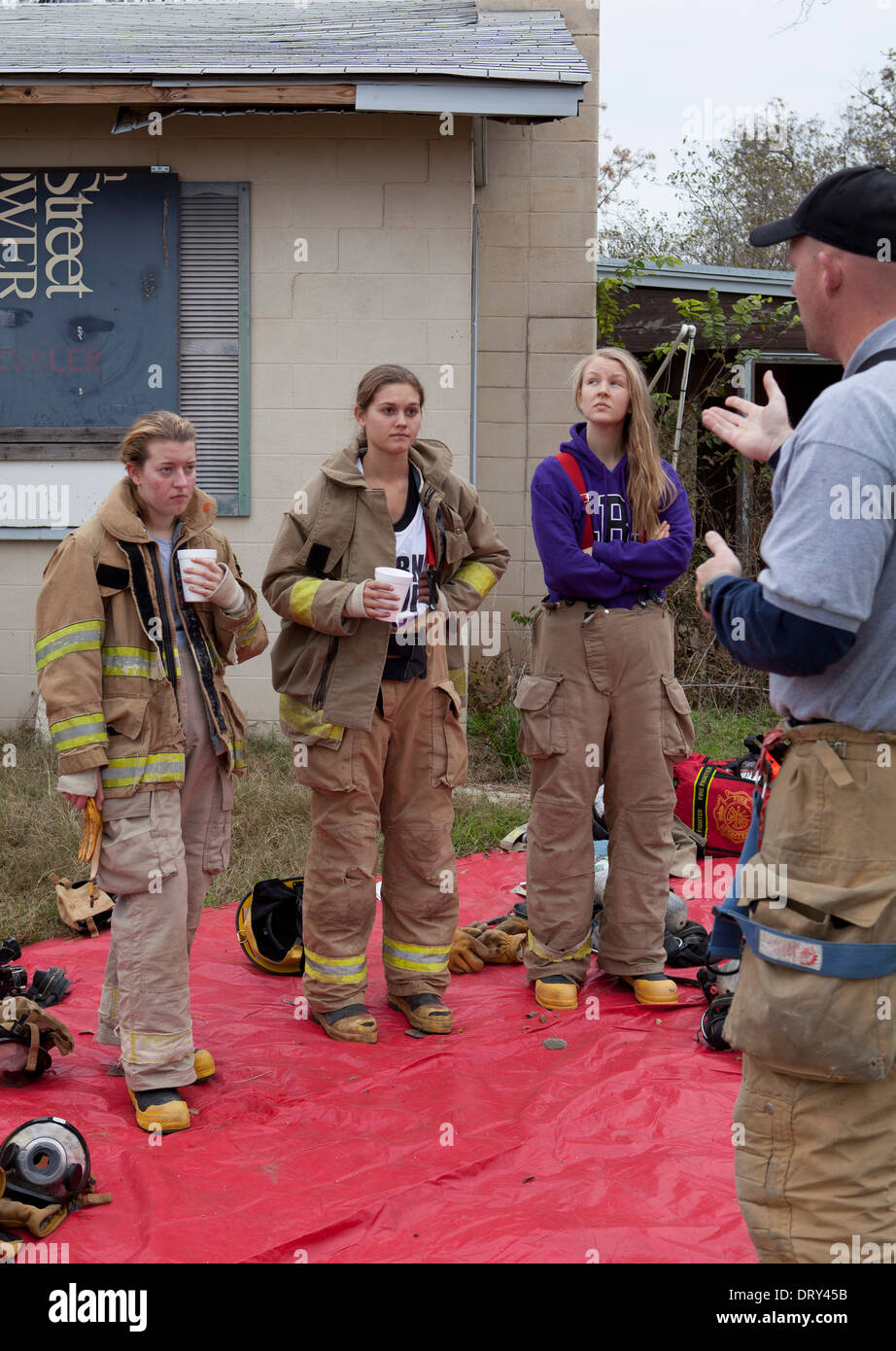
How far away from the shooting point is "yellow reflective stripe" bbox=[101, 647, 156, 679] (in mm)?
3965

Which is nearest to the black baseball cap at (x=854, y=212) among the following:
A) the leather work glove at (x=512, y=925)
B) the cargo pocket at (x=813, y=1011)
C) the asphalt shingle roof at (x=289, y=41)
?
the cargo pocket at (x=813, y=1011)

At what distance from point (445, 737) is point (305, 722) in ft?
1.72

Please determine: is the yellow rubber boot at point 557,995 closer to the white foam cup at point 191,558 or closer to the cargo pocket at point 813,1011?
the white foam cup at point 191,558

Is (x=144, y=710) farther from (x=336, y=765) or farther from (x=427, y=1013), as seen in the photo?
(x=427, y=1013)

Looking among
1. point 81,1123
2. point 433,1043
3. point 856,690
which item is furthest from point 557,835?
point 856,690

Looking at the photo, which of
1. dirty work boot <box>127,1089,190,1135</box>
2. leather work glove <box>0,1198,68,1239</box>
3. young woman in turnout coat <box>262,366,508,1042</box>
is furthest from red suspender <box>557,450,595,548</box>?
leather work glove <box>0,1198,68,1239</box>

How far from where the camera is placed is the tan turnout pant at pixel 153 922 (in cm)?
392

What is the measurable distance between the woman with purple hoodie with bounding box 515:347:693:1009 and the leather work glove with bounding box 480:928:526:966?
1.36ft

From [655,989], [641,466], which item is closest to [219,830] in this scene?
[655,989]

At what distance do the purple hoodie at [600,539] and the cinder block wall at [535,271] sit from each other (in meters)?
4.98

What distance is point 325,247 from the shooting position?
848cm

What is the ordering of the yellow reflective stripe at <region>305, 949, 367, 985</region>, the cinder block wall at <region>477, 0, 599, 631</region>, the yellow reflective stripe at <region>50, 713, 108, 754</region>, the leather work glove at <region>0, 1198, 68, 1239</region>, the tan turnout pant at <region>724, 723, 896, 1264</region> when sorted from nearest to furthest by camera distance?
the tan turnout pant at <region>724, 723, 896, 1264</region> < the leather work glove at <region>0, 1198, 68, 1239</region> < the yellow reflective stripe at <region>50, 713, 108, 754</region> < the yellow reflective stripe at <region>305, 949, 367, 985</region> < the cinder block wall at <region>477, 0, 599, 631</region>

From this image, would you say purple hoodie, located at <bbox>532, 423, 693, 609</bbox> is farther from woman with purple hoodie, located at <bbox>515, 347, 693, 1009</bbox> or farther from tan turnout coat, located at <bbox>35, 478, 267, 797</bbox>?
tan turnout coat, located at <bbox>35, 478, 267, 797</bbox>

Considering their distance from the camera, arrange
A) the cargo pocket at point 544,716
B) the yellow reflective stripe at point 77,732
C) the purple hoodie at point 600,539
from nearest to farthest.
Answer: the yellow reflective stripe at point 77,732 → the purple hoodie at point 600,539 → the cargo pocket at point 544,716
